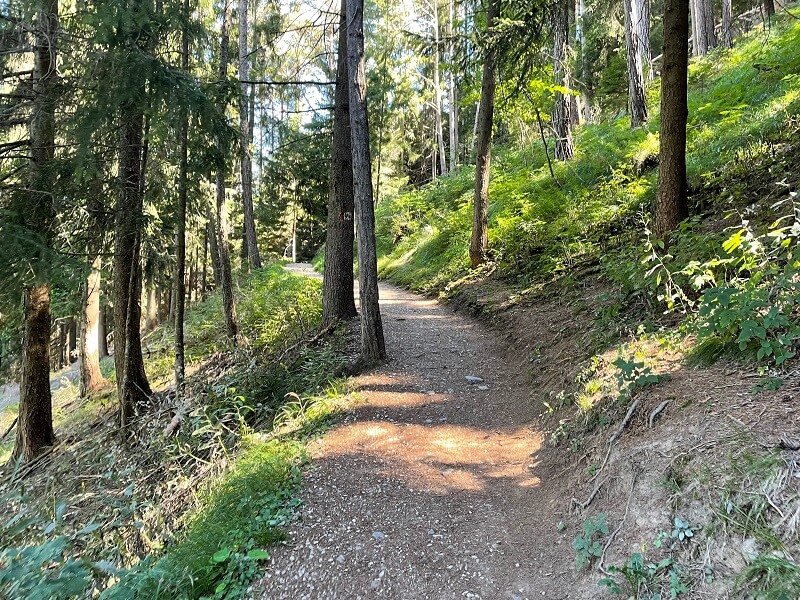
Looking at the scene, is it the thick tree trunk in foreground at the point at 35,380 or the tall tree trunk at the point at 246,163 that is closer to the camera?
the thick tree trunk in foreground at the point at 35,380

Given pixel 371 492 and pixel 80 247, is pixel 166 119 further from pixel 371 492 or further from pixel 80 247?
pixel 371 492

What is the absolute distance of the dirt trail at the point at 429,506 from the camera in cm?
325

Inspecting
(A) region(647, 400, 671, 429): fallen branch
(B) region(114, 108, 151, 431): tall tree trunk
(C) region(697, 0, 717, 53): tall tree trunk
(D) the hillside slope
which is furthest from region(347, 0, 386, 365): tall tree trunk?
(C) region(697, 0, 717, 53): tall tree trunk

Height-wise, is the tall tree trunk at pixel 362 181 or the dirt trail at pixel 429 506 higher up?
the tall tree trunk at pixel 362 181

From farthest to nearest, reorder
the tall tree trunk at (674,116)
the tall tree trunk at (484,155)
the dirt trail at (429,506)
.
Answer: the tall tree trunk at (484,155), the tall tree trunk at (674,116), the dirt trail at (429,506)

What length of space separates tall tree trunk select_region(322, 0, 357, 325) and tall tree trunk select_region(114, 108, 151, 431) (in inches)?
124

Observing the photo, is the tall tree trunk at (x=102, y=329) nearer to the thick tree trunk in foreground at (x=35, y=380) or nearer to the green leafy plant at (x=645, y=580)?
the thick tree trunk in foreground at (x=35, y=380)

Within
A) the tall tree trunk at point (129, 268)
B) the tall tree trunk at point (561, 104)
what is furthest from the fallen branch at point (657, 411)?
the tall tree trunk at point (561, 104)

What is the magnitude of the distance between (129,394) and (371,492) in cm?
584

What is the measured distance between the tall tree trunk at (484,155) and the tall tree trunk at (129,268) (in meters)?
6.31

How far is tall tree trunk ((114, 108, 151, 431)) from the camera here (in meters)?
7.43

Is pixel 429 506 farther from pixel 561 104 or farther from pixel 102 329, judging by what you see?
pixel 102 329

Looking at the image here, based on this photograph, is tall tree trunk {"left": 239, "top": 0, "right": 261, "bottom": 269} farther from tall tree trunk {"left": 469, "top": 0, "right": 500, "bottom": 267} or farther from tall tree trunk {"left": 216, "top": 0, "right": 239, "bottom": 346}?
tall tree trunk {"left": 469, "top": 0, "right": 500, "bottom": 267}

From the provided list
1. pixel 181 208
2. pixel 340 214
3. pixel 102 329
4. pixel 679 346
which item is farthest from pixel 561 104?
A: pixel 102 329
